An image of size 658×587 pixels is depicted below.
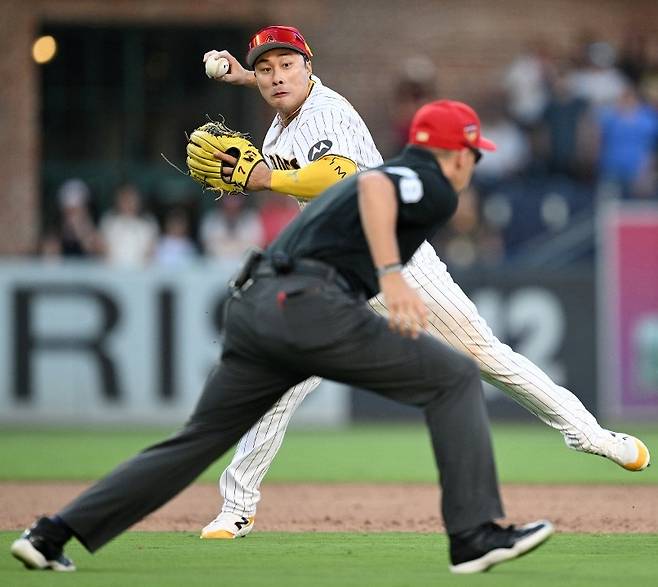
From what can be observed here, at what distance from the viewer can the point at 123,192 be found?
57.1 ft

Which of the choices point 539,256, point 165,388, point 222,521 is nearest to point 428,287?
point 222,521

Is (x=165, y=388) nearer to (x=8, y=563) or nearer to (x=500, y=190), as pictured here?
(x=500, y=190)

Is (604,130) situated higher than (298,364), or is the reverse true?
(604,130)

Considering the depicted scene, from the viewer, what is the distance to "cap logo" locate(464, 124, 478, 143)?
5.92 metres

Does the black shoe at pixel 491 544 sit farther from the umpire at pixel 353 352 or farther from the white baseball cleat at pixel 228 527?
the white baseball cleat at pixel 228 527

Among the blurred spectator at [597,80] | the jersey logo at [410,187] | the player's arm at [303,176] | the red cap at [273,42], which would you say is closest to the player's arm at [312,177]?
the player's arm at [303,176]

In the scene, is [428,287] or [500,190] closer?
[428,287]

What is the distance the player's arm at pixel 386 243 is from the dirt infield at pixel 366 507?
2.76 meters

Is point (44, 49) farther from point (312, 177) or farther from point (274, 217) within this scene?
point (312, 177)

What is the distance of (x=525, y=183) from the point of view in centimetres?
1766

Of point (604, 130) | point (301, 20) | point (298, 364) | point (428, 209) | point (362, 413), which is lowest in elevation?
point (362, 413)

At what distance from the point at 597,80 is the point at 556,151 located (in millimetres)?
1101

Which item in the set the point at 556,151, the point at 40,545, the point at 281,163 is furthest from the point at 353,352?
the point at 556,151

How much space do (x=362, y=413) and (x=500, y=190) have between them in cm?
346
